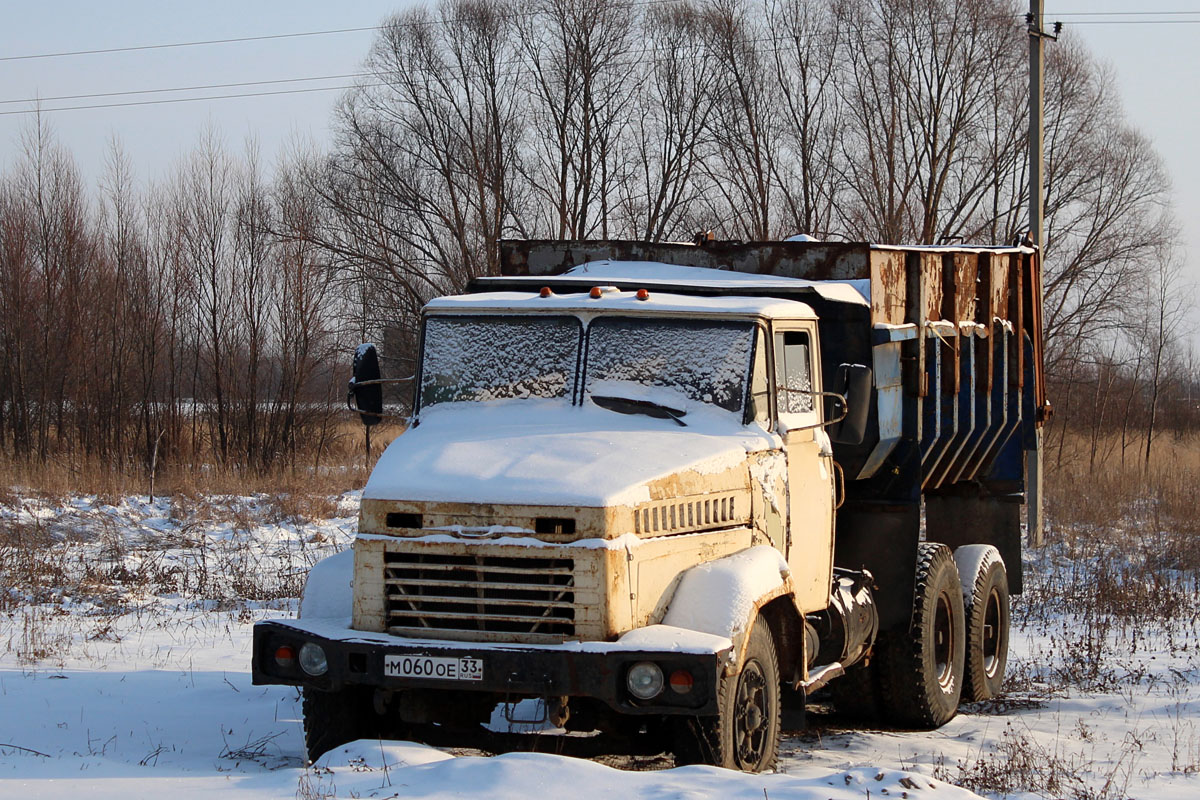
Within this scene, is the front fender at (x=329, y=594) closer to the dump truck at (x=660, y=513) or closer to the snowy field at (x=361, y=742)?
the dump truck at (x=660, y=513)

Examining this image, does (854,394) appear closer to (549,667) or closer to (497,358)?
(497,358)

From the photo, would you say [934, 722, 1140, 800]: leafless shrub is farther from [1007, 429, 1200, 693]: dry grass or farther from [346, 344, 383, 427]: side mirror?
[346, 344, 383, 427]: side mirror

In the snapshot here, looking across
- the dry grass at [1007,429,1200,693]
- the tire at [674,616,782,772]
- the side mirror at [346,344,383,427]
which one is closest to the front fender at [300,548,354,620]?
the side mirror at [346,344,383,427]

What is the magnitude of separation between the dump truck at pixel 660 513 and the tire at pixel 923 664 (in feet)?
0.06

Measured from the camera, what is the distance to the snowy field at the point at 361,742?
5.38 meters

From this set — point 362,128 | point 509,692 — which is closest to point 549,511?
point 509,692

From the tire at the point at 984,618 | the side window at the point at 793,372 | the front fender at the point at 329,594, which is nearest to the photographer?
the front fender at the point at 329,594

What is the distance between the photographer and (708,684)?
535cm

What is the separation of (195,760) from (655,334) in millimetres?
3051

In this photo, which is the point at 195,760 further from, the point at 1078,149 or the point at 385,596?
the point at 1078,149

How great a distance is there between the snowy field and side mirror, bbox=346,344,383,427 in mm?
1808

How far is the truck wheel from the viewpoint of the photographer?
6062 mm

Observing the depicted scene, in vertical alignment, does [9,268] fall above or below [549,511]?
above

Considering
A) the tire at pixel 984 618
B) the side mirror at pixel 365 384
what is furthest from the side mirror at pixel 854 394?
the tire at pixel 984 618
